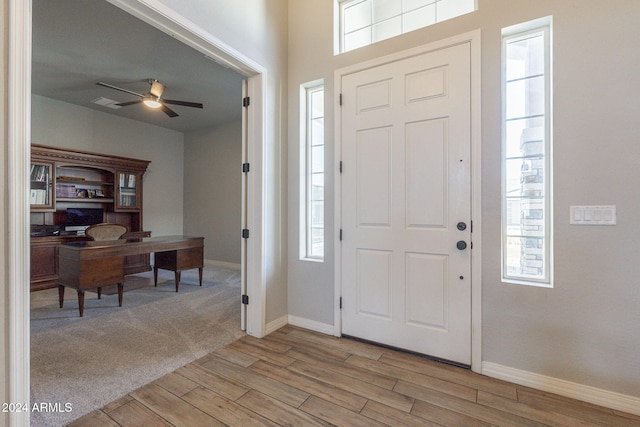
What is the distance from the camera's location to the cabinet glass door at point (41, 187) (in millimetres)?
4137

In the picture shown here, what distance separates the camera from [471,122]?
2.02 meters

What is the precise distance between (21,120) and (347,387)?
89.7 inches

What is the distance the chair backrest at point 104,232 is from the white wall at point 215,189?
2.13 m

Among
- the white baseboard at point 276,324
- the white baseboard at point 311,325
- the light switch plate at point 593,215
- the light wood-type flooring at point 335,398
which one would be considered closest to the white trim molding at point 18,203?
the light wood-type flooring at point 335,398

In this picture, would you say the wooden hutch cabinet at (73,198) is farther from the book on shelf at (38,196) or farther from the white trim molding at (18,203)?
the white trim molding at (18,203)

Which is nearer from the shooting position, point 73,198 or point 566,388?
point 566,388

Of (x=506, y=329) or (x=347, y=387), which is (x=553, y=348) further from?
(x=347, y=387)

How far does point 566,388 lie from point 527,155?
153cm

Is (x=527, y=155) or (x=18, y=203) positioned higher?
(x=527, y=155)

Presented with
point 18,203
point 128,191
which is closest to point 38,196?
point 128,191

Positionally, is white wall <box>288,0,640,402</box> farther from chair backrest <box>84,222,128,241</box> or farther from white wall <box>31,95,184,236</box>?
white wall <box>31,95,184,236</box>

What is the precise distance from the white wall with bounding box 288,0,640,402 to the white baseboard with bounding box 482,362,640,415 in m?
0.03

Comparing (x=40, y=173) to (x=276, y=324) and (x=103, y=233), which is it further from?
(x=276, y=324)

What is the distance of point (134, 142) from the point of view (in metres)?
5.53
